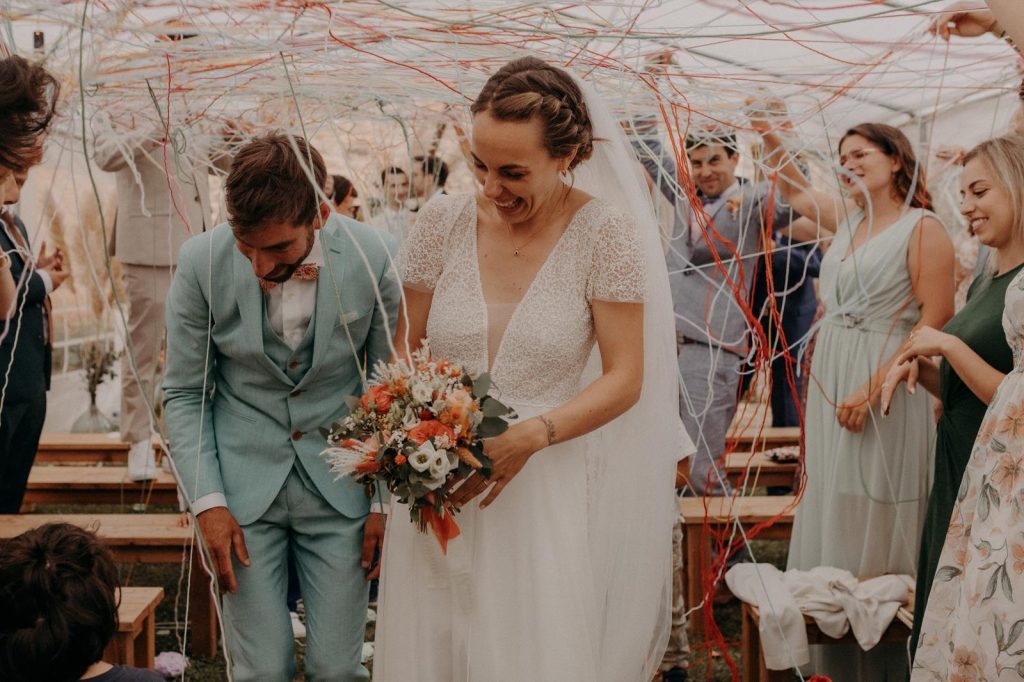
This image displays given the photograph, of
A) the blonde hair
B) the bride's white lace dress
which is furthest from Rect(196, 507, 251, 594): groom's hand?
the blonde hair

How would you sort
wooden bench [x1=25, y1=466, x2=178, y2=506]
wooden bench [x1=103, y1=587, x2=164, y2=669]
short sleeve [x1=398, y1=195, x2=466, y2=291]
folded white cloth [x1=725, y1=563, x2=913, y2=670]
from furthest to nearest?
wooden bench [x1=25, y1=466, x2=178, y2=506], folded white cloth [x1=725, y1=563, x2=913, y2=670], wooden bench [x1=103, y1=587, x2=164, y2=669], short sleeve [x1=398, y1=195, x2=466, y2=291]

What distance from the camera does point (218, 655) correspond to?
4473 mm

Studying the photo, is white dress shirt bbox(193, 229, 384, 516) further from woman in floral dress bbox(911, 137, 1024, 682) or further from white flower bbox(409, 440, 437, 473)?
woman in floral dress bbox(911, 137, 1024, 682)

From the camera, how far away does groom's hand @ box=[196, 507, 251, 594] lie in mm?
2621

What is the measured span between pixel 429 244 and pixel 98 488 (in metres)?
4.05

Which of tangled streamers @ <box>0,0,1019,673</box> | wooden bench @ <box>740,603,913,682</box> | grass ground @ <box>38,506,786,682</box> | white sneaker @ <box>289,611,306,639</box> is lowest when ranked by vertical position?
grass ground @ <box>38,506,786,682</box>

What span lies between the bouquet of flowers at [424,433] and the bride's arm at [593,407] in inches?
1.7

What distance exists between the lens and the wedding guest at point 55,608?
192 centimetres

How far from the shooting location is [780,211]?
5.30 m

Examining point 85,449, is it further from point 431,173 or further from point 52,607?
point 52,607

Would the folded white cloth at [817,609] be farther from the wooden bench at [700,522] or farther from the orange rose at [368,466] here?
the orange rose at [368,466]

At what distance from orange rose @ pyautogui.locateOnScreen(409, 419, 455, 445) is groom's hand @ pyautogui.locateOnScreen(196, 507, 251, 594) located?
777 mm

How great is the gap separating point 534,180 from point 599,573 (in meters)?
0.95

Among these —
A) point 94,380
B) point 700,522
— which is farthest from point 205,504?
point 94,380
